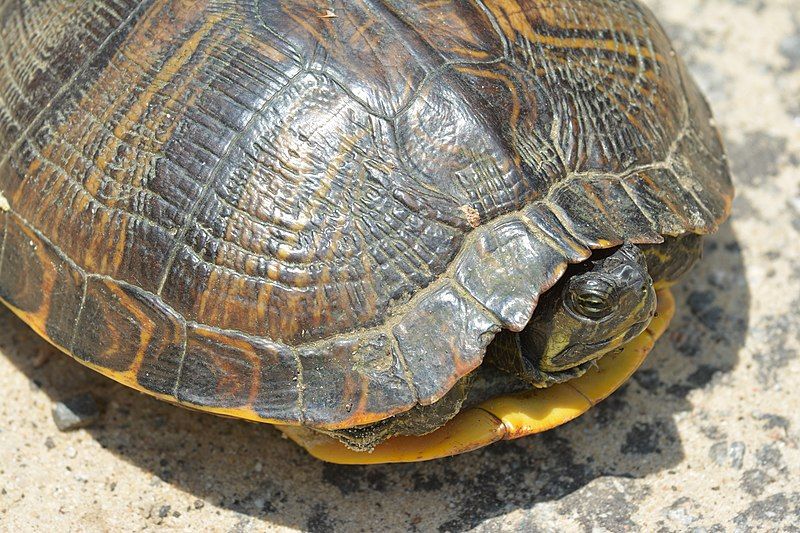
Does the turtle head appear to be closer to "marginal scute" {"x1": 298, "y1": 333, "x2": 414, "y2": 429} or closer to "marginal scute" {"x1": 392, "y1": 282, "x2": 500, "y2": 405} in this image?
"marginal scute" {"x1": 392, "y1": 282, "x2": 500, "y2": 405}

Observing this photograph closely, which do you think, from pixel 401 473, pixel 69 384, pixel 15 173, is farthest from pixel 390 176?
pixel 69 384

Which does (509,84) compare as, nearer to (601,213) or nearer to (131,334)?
(601,213)

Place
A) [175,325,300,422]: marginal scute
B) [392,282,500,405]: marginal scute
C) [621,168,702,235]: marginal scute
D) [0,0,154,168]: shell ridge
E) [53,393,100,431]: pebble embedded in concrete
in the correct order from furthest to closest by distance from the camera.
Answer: [53,393,100,431]: pebble embedded in concrete
[0,0,154,168]: shell ridge
[621,168,702,235]: marginal scute
[175,325,300,422]: marginal scute
[392,282,500,405]: marginal scute

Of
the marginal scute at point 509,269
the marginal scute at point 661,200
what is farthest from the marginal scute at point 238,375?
the marginal scute at point 661,200

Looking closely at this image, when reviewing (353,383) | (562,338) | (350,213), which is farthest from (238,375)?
(562,338)

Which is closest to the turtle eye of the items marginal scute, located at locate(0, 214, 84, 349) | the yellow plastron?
the yellow plastron

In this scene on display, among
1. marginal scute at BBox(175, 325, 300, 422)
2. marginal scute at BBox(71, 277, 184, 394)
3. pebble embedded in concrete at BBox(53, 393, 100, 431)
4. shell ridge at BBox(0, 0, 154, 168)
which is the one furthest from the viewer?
pebble embedded in concrete at BBox(53, 393, 100, 431)

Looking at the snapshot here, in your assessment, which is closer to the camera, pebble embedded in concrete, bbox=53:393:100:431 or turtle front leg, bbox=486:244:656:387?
turtle front leg, bbox=486:244:656:387
